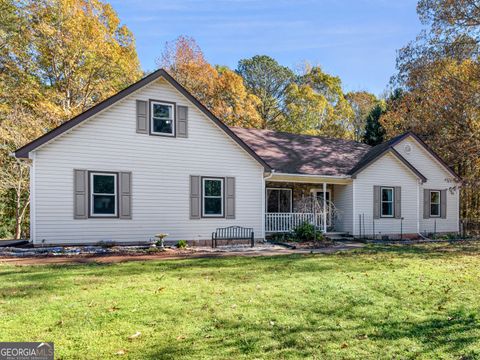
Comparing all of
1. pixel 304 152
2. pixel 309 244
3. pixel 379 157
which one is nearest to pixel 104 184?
pixel 309 244

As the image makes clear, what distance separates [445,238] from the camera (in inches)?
731

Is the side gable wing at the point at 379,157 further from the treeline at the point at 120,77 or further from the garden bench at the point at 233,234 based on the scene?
the garden bench at the point at 233,234

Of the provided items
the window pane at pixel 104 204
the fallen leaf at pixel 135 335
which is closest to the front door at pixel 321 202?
the window pane at pixel 104 204

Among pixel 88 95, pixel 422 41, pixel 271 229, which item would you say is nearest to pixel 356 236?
pixel 271 229

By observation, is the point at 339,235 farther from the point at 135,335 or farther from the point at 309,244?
the point at 135,335

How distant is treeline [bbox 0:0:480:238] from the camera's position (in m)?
18.8

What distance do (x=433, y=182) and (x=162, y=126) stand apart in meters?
15.1

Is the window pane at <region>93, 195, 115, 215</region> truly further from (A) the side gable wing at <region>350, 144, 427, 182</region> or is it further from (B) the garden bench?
(A) the side gable wing at <region>350, 144, 427, 182</region>

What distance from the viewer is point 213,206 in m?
14.2

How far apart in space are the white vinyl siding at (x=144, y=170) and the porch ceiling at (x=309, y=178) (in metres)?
1.30

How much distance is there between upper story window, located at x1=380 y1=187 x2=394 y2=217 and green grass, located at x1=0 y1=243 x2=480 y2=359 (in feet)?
30.8

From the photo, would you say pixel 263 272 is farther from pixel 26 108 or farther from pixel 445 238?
pixel 26 108

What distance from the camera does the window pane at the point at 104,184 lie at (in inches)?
488

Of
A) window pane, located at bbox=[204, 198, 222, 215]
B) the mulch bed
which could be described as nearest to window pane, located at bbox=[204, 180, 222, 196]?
window pane, located at bbox=[204, 198, 222, 215]
